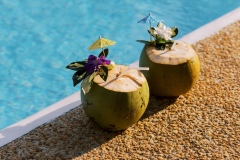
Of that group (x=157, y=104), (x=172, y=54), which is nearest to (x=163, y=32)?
(x=172, y=54)

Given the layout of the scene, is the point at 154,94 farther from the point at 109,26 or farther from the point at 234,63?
the point at 109,26

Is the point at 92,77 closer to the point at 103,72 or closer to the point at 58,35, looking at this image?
the point at 103,72

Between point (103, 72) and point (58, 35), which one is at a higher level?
point (103, 72)

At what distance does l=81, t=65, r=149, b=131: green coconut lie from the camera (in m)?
4.66

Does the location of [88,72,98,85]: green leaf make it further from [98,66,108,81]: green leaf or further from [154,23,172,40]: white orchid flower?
[154,23,172,40]: white orchid flower

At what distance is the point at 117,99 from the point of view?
15.3 ft

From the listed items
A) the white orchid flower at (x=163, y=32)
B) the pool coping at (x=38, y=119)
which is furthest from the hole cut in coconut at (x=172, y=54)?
the pool coping at (x=38, y=119)

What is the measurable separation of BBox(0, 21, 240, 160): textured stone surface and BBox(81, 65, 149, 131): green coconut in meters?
0.19

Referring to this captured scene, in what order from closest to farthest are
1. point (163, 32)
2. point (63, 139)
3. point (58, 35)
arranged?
1. point (63, 139)
2. point (163, 32)
3. point (58, 35)

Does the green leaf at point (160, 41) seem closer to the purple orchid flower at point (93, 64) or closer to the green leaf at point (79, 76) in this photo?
the purple orchid flower at point (93, 64)

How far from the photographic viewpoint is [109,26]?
7.68 metres

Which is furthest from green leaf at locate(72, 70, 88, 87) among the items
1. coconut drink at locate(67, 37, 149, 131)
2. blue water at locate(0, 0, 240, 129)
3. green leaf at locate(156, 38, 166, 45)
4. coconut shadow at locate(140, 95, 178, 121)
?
blue water at locate(0, 0, 240, 129)

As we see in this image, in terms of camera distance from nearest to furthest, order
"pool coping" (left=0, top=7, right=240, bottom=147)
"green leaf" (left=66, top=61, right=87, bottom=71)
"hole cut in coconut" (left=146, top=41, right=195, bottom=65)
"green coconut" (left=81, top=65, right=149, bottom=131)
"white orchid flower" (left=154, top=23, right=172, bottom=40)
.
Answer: "green coconut" (left=81, top=65, right=149, bottom=131) → "green leaf" (left=66, top=61, right=87, bottom=71) → "pool coping" (left=0, top=7, right=240, bottom=147) → "hole cut in coconut" (left=146, top=41, right=195, bottom=65) → "white orchid flower" (left=154, top=23, right=172, bottom=40)

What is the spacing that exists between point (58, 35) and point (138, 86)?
2.87 metres
